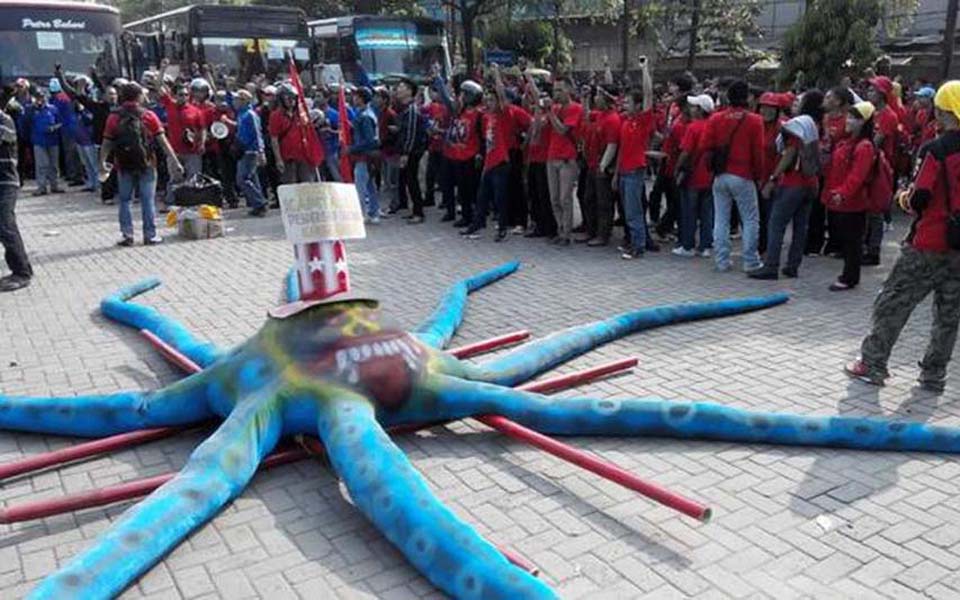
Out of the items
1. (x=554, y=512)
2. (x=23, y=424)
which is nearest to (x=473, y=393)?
(x=554, y=512)

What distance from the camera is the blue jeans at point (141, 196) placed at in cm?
1004

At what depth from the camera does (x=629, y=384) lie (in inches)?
215

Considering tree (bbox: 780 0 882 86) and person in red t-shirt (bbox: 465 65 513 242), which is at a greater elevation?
tree (bbox: 780 0 882 86)

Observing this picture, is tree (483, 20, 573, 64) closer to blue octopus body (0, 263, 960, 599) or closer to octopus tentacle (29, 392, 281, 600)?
blue octopus body (0, 263, 960, 599)

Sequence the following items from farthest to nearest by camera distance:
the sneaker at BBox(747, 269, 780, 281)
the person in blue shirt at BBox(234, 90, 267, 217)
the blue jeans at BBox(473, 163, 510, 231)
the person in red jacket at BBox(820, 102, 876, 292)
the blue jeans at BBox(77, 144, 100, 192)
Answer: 1. the blue jeans at BBox(77, 144, 100, 192)
2. the person in blue shirt at BBox(234, 90, 267, 217)
3. the blue jeans at BBox(473, 163, 510, 231)
4. the sneaker at BBox(747, 269, 780, 281)
5. the person in red jacket at BBox(820, 102, 876, 292)

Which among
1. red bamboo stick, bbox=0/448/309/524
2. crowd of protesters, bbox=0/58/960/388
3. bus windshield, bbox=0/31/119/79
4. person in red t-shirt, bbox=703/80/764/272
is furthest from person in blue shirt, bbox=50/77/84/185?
red bamboo stick, bbox=0/448/309/524

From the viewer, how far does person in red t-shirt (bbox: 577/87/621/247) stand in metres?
9.41

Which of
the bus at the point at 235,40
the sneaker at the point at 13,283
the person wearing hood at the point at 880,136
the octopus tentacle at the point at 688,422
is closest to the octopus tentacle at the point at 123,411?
the octopus tentacle at the point at 688,422

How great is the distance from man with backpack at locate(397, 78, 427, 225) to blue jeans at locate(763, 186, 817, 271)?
17.9 ft

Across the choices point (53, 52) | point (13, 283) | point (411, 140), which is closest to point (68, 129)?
point (53, 52)

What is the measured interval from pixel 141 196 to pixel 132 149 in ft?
2.37

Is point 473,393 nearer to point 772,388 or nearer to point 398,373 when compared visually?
point 398,373

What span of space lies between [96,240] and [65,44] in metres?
8.39

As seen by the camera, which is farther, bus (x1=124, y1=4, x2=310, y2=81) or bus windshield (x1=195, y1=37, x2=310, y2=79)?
bus windshield (x1=195, y1=37, x2=310, y2=79)
